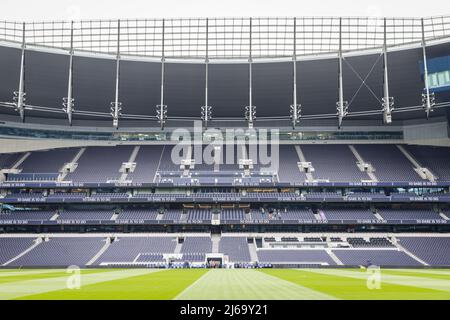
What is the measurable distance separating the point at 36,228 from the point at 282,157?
1421 inches

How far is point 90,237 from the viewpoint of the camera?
2080 inches

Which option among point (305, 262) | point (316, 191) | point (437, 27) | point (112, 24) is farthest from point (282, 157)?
point (112, 24)

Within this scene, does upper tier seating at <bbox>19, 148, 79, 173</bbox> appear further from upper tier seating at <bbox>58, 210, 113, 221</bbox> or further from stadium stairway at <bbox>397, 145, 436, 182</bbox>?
stadium stairway at <bbox>397, 145, 436, 182</bbox>

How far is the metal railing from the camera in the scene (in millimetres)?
55844

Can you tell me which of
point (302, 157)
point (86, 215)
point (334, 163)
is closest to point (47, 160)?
point (86, 215)

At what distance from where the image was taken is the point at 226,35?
191 feet

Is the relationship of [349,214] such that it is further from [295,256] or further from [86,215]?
[86,215]

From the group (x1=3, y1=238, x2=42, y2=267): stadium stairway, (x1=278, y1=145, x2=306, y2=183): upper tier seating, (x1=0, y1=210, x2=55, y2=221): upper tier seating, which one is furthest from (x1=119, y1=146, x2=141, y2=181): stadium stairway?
(x1=278, y1=145, x2=306, y2=183): upper tier seating

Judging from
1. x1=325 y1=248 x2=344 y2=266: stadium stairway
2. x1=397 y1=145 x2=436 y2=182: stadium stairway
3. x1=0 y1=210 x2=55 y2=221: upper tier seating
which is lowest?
x1=325 y1=248 x2=344 y2=266: stadium stairway

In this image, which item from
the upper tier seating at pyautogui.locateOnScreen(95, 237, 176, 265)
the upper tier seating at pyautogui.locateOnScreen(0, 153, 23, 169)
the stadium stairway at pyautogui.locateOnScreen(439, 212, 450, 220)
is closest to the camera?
the upper tier seating at pyautogui.locateOnScreen(95, 237, 176, 265)

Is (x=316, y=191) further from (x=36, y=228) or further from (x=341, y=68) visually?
(x=36, y=228)

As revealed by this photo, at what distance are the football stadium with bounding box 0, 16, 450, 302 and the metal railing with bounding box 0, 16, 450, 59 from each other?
0.21 m

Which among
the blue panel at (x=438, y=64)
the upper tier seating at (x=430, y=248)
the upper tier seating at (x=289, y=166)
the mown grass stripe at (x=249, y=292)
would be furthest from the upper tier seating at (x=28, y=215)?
the blue panel at (x=438, y=64)

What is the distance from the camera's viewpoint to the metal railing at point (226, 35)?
55844 mm
